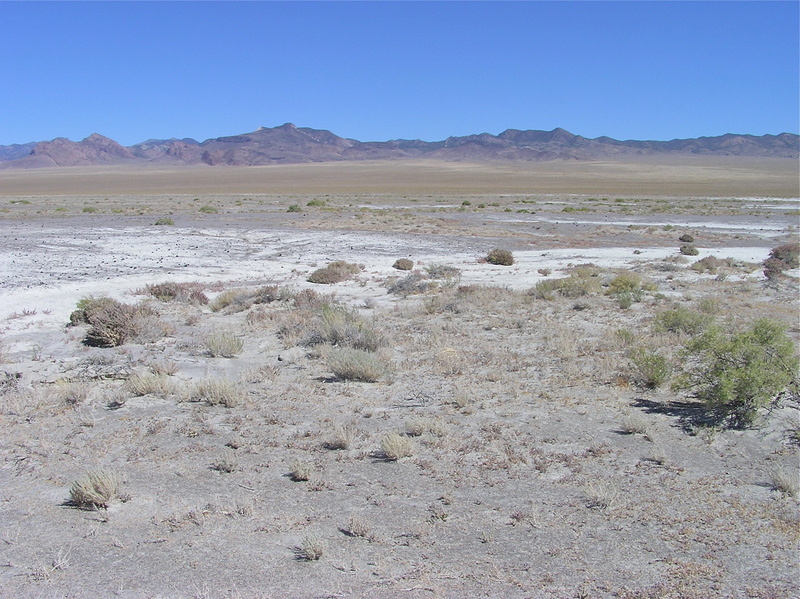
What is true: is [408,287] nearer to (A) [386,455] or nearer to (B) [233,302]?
(B) [233,302]

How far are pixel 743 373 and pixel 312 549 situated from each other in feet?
15.9

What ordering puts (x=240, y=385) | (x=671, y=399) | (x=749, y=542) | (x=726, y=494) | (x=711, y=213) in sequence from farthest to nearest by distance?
(x=711, y=213), (x=240, y=385), (x=671, y=399), (x=726, y=494), (x=749, y=542)

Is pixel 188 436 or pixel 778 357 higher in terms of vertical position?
pixel 778 357

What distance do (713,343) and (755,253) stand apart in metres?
21.9

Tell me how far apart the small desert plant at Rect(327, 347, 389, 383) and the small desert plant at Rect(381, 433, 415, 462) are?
242 cm

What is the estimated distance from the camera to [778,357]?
718cm

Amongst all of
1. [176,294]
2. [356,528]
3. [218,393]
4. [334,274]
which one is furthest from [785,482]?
[334,274]

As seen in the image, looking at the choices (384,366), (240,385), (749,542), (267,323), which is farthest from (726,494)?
(267,323)

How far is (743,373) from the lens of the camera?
21.9 ft

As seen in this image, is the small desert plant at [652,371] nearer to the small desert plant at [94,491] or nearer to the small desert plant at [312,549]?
the small desert plant at [312,549]

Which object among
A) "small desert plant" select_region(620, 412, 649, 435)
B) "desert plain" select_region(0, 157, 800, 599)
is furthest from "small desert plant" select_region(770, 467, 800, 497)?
"small desert plant" select_region(620, 412, 649, 435)

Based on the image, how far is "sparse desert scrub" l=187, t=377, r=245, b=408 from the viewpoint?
7.62 meters

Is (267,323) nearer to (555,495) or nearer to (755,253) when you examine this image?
(555,495)

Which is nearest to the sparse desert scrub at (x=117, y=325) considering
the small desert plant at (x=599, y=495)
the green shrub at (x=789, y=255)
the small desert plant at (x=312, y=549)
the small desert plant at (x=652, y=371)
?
the small desert plant at (x=312, y=549)
